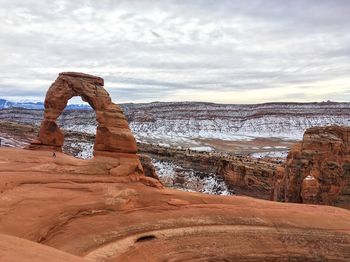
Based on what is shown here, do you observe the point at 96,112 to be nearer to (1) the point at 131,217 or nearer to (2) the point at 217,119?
(1) the point at 131,217

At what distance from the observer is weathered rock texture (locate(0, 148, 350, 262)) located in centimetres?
1611

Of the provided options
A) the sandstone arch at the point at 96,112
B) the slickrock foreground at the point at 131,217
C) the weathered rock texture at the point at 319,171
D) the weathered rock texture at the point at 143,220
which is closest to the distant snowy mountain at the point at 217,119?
the weathered rock texture at the point at 319,171

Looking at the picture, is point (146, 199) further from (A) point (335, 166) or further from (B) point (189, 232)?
(A) point (335, 166)

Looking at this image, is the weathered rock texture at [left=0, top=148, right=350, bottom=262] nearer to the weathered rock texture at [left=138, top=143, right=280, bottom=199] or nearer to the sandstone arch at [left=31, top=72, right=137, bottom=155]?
the sandstone arch at [left=31, top=72, right=137, bottom=155]

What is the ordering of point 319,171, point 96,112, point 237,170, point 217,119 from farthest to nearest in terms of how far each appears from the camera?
point 217,119, point 237,170, point 319,171, point 96,112

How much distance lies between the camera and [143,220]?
1889 cm

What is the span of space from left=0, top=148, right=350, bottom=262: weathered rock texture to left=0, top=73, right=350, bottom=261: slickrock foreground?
0.15 feet

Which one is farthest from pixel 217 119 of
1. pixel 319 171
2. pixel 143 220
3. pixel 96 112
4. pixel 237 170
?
pixel 143 220

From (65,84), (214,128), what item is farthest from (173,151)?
(214,128)

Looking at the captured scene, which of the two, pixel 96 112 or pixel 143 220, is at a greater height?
pixel 96 112

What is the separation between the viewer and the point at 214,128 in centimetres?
15900

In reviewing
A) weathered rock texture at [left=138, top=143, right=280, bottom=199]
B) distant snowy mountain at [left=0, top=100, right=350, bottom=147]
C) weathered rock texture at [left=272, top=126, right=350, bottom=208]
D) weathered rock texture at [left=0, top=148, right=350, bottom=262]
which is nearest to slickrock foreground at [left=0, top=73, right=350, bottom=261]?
weathered rock texture at [left=0, top=148, right=350, bottom=262]

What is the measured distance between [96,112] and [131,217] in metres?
9.28

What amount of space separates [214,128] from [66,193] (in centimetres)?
14122
